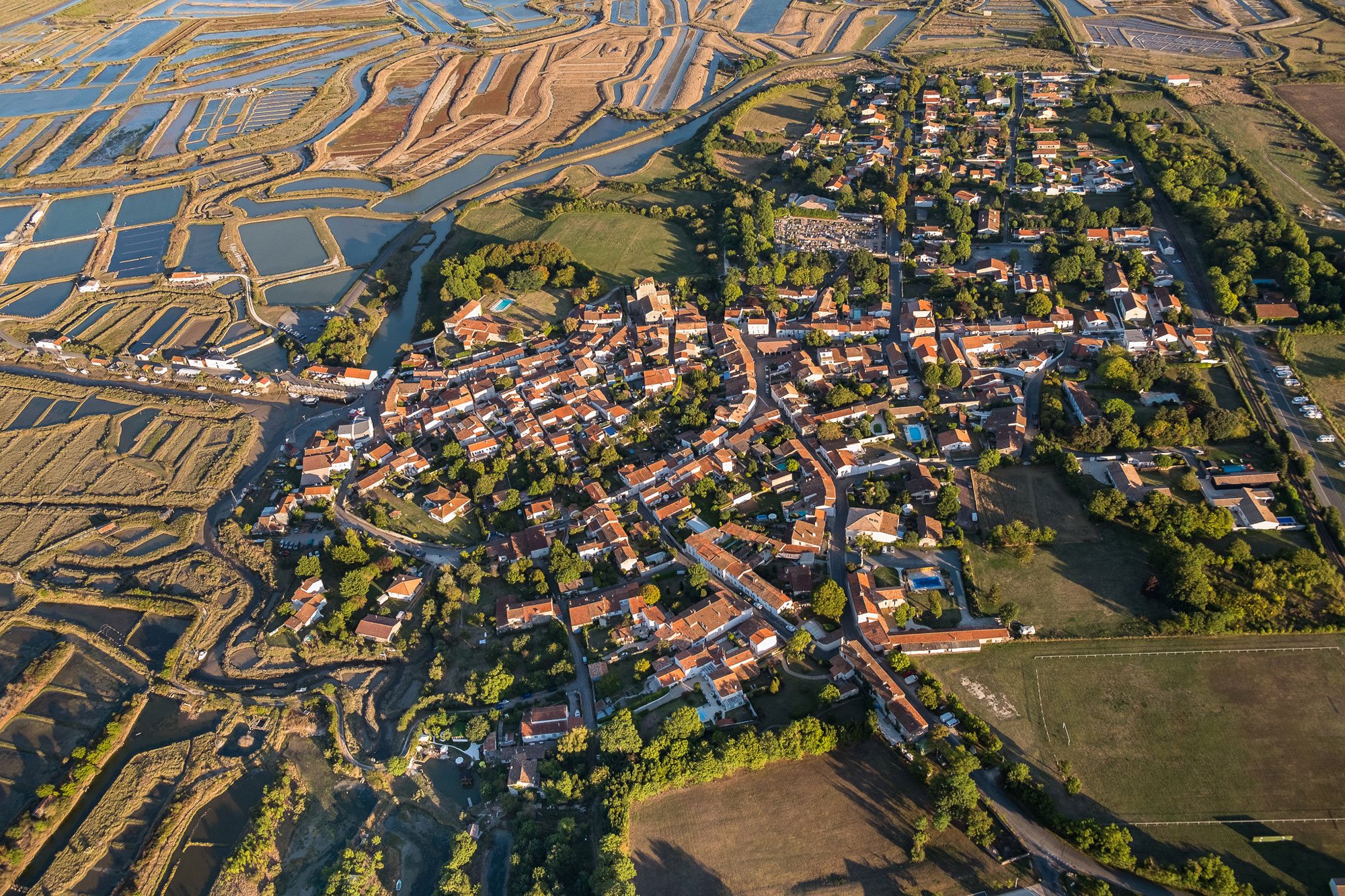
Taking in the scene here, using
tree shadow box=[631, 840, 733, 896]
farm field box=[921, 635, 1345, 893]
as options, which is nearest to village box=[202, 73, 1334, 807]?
farm field box=[921, 635, 1345, 893]

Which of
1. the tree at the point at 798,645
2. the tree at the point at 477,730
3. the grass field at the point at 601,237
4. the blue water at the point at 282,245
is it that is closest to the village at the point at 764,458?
the tree at the point at 798,645

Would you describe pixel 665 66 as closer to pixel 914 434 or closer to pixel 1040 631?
pixel 914 434

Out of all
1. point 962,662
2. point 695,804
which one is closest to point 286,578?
point 695,804

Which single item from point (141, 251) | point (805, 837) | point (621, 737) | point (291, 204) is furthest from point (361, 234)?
point (805, 837)

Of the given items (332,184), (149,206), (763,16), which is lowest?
(149,206)

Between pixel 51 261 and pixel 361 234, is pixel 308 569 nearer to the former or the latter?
pixel 361 234

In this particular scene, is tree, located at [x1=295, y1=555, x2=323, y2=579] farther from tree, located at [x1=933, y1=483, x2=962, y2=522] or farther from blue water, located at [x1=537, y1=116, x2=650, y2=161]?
blue water, located at [x1=537, y1=116, x2=650, y2=161]

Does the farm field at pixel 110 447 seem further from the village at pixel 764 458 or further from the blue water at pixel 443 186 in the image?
the blue water at pixel 443 186
